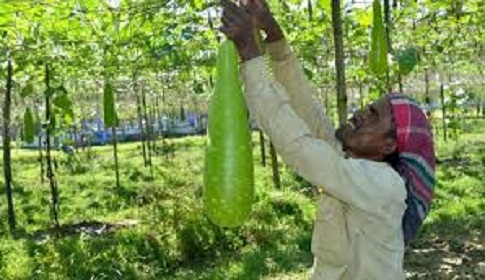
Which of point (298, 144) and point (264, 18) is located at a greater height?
point (264, 18)

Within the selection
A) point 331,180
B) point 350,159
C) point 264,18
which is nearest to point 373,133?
point 350,159

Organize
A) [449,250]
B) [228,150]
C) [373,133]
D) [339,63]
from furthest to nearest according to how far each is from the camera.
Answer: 1. [449,250]
2. [339,63]
3. [373,133]
4. [228,150]

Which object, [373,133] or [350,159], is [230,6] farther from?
[373,133]

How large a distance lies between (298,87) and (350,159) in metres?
0.46

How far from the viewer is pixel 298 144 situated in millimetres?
2162

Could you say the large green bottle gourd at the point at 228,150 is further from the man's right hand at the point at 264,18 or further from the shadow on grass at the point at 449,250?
the shadow on grass at the point at 449,250

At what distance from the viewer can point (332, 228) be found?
2.64 m

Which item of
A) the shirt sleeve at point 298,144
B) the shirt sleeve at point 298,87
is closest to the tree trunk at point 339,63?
the shirt sleeve at point 298,87

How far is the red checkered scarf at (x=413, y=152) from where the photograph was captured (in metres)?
2.47

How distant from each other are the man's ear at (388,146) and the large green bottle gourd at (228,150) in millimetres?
697

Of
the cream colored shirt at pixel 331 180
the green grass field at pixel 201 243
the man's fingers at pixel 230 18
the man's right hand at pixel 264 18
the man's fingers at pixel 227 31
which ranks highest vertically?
the man's right hand at pixel 264 18

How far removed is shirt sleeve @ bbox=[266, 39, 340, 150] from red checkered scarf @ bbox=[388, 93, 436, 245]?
32 centimetres

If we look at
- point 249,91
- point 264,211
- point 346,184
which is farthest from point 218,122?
point 264,211

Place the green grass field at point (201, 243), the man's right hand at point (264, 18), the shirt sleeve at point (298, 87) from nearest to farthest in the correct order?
the man's right hand at point (264, 18), the shirt sleeve at point (298, 87), the green grass field at point (201, 243)
